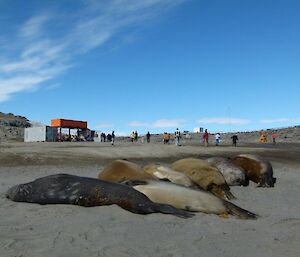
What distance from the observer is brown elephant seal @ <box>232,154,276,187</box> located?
574 inches

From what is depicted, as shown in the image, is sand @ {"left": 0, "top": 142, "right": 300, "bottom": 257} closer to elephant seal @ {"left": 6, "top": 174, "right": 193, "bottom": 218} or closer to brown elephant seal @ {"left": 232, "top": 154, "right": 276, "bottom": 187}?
elephant seal @ {"left": 6, "top": 174, "right": 193, "bottom": 218}

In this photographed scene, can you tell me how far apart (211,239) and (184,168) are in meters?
5.44

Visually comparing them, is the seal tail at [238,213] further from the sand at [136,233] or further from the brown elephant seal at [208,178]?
the brown elephant seal at [208,178]

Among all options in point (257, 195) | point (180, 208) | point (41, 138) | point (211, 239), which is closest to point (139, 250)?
point (211, 239)

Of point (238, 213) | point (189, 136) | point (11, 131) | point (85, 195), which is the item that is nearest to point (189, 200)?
point (238, 213)

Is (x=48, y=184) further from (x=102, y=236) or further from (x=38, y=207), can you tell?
(x=102, y=236)

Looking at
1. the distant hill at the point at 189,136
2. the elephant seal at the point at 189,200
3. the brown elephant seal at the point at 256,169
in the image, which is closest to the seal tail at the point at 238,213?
the elephant seal at the point at 189,200

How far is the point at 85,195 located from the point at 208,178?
3941 millimetres

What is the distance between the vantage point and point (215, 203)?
8.38m

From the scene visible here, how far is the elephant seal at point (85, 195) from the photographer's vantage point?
25.4ft

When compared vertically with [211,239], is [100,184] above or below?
above

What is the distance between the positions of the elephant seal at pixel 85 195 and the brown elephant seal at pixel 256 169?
728 cm

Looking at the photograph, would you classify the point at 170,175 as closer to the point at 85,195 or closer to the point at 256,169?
the point at 85,195

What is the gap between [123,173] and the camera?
10305mm
